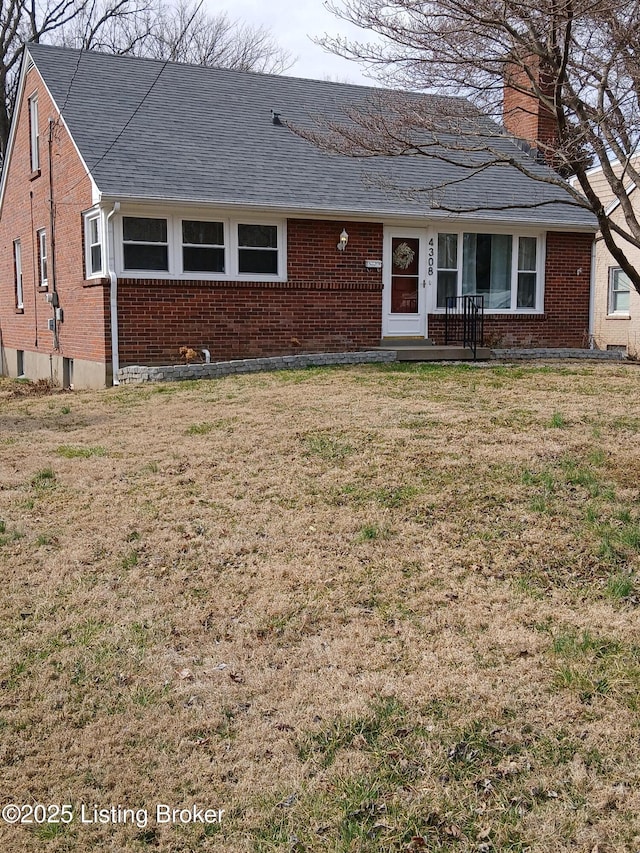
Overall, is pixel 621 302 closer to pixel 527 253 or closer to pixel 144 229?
pixel 527 253

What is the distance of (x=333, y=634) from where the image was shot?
4.57 m

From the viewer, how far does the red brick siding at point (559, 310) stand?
646 inches

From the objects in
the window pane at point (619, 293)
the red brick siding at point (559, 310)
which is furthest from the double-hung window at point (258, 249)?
the window pane at point (619, 293)

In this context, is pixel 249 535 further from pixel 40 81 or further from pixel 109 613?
pixel 40 81

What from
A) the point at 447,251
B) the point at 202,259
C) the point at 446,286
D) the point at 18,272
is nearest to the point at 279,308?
the point at 202,259

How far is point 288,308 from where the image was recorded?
14.6m

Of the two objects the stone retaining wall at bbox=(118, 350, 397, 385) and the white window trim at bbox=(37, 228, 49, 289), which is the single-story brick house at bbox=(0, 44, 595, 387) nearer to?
the white window trim at bbox=(37, 228, 49, 289)

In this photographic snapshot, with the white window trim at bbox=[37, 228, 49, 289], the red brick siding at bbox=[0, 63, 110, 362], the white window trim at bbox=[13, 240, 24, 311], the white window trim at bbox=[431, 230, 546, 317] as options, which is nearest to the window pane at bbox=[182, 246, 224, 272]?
the red brick siding at bbox=[0, 63, 110, 362]

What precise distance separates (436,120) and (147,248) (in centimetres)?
726

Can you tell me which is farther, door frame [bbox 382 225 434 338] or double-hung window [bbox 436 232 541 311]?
double-hung window [bbox 436 232 541 311]

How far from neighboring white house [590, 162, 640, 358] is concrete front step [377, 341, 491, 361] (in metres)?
8.10

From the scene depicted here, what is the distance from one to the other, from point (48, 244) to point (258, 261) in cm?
499

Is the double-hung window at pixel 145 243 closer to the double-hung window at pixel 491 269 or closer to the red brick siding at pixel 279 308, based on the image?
the red brick siding at pixel 279 308

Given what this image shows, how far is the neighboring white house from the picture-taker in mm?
21641
